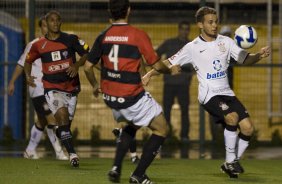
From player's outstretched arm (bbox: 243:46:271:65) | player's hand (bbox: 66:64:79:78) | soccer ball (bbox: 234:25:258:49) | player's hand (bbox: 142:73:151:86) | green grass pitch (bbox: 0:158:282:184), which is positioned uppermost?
soccer ball (bbox: 234:25:258:49)

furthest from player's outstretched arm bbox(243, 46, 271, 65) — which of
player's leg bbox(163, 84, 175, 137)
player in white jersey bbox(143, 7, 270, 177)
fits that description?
player's leg bbox(163, 84, 175, 137)

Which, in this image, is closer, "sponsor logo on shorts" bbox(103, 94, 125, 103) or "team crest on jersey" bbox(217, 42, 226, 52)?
"sponsor logo on shorts" bbox(103, 94, 125, 103)

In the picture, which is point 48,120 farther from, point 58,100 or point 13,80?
point 58,100

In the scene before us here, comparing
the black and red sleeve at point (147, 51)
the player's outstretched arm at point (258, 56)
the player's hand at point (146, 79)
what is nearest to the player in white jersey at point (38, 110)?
the player's outstretched arm at point (258, 56)

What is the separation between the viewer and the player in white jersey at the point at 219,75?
1257cm

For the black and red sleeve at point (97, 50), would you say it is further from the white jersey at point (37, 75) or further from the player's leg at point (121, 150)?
the white jersey at point (37, 75)

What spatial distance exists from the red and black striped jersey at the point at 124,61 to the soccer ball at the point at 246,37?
2007 millimetres

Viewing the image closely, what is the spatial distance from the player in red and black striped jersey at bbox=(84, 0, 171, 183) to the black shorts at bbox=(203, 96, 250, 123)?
5.31 ft

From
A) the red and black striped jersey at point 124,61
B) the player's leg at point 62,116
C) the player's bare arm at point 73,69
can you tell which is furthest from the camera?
the player's bare arm at point 73,69

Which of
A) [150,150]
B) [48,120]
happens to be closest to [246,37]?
[150,150]

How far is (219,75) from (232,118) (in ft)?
1.87

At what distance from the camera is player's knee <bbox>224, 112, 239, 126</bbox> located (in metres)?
12.5

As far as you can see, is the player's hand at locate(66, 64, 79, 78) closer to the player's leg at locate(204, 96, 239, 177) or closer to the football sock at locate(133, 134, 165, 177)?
the player's leg at locate(204, 96, 239, 177)

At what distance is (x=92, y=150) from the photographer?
1858cm
